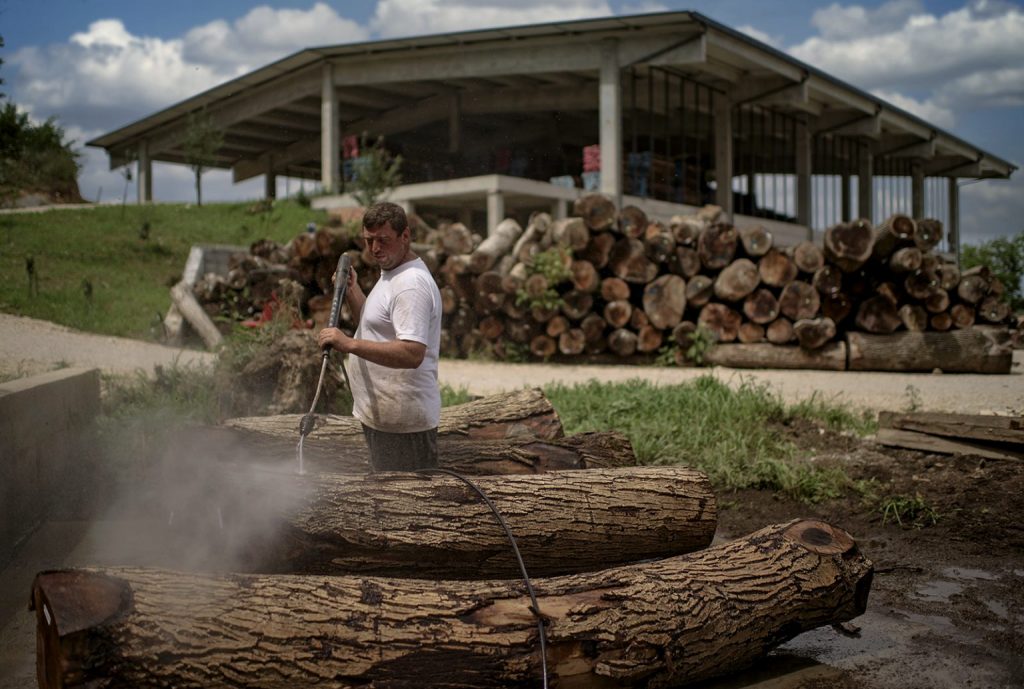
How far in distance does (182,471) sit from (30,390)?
1.27m

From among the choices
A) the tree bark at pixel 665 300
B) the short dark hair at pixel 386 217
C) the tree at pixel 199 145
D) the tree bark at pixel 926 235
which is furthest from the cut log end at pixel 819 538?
the tree at pixel 199 145

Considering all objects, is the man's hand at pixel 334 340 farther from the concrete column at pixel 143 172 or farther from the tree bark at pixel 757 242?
the concrete column at pixel 143 172

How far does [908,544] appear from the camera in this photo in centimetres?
481

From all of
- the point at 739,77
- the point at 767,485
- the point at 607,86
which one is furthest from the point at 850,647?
the point at 739,77

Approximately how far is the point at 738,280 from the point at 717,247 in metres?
0.53

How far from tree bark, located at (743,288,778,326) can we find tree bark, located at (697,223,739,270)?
0.58 metres

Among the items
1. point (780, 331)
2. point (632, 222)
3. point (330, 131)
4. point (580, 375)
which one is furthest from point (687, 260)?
point (330, 131)

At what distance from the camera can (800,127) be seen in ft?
80.1

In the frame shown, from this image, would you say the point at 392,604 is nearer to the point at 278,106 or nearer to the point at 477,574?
the point at 477,574

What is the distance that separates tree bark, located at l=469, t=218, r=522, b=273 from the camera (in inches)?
467

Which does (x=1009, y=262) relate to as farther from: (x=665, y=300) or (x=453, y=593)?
(x=453, y=593)

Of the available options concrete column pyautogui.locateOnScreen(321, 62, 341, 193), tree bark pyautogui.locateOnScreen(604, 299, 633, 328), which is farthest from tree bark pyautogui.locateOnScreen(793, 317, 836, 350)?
concrete column pyautogui.locateOnScreen(321, 62, 341, 193)

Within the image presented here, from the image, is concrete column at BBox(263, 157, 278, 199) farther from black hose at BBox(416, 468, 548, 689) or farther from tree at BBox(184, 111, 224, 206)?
black hose at BBox(416, 468, 548, 689)

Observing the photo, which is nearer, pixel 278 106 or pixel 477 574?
pixel 477 574
